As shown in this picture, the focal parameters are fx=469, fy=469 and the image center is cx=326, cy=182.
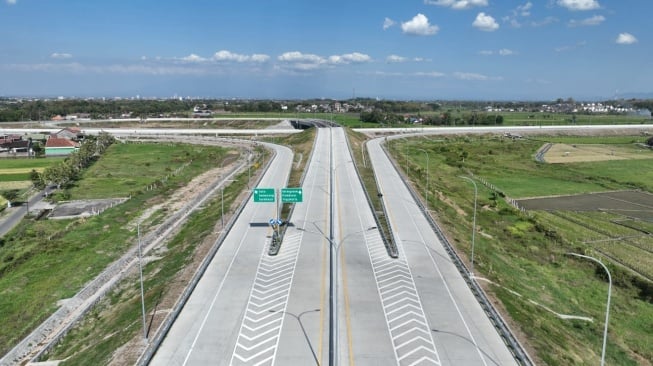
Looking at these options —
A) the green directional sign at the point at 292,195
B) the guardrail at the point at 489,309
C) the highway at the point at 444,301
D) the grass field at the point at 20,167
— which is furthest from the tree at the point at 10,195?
the guardrail at the point at 489,309

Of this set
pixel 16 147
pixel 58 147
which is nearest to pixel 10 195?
pixel 58 147

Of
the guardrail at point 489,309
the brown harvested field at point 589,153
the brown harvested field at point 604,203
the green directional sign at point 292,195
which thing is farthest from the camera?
the brown harvested field at point 589,153

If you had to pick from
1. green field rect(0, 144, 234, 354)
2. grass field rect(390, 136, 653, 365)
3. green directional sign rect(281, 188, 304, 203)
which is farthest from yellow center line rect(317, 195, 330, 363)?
green field rect(0, 144, 234, 354)

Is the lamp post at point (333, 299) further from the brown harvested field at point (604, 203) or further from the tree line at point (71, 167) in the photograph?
the tree line at point (71, 167)

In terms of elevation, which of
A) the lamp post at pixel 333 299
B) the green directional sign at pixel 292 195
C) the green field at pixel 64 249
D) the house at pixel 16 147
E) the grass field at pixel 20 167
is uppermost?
the house at pixel 16 147

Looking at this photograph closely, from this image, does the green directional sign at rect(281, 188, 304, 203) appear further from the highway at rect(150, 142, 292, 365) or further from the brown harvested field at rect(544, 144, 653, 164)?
the brown harvested field at rect(544, 144, 653, 164)

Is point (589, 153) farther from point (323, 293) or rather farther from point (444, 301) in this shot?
point (323, 293)
